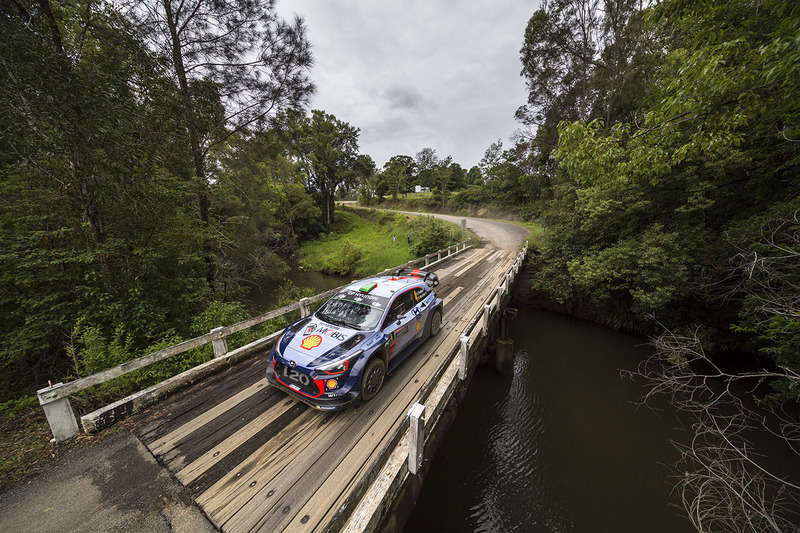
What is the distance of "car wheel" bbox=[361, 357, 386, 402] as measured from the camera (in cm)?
445

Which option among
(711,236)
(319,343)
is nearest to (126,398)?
(319,343)

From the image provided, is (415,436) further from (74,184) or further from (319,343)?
(74,184)

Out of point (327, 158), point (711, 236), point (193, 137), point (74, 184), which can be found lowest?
point (711, 236)

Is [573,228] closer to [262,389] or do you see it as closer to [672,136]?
[672,136]

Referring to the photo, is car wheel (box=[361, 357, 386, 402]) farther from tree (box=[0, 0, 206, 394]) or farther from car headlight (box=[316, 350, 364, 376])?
tree (box=[0, 0, 206, 394])

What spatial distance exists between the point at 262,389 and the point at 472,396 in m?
6.22

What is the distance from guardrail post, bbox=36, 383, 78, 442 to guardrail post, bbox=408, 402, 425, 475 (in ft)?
15.9

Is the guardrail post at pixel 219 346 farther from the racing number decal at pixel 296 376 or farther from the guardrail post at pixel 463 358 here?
the guardrail post at pixel 463 358

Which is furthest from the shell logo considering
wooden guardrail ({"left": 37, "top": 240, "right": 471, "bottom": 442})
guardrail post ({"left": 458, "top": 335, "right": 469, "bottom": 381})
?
guardrail post ({"left": 458, "top": 335, "right": 469, "bottom": 381})

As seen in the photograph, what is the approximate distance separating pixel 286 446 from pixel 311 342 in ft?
4.95

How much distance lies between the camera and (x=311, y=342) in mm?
4520

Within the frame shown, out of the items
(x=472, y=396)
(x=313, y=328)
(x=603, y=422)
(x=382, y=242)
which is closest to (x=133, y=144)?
(x=313, y=328)

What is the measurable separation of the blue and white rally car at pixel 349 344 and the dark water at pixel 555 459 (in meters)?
3.13

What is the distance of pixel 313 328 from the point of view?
4902mm
